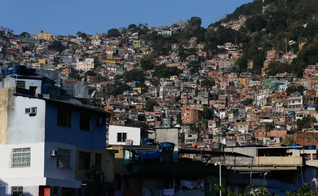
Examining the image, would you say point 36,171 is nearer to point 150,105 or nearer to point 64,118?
point 64,118

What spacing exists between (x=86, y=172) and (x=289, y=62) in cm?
17487

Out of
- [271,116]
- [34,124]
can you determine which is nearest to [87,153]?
[34,124]

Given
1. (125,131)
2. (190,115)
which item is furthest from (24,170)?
(190,115)

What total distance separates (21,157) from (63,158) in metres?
1.50

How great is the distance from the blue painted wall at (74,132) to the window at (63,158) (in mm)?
361

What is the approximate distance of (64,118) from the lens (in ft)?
84.3

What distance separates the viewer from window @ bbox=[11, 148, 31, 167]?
2455 cm

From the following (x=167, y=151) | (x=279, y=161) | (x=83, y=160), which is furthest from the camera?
(x=279, y=161)

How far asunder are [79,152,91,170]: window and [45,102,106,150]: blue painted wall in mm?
305

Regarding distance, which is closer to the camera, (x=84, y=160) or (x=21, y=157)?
(x=21, y=157)

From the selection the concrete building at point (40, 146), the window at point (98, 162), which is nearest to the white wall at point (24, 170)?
the concrete building at point (40, 146)

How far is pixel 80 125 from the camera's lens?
26656 mm

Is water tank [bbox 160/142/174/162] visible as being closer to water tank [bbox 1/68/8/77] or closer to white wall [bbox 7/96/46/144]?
water tank [bbox 1/68/8/77]

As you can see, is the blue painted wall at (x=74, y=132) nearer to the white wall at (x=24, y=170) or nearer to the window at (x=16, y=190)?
the white wall at (x=24, y=170)
